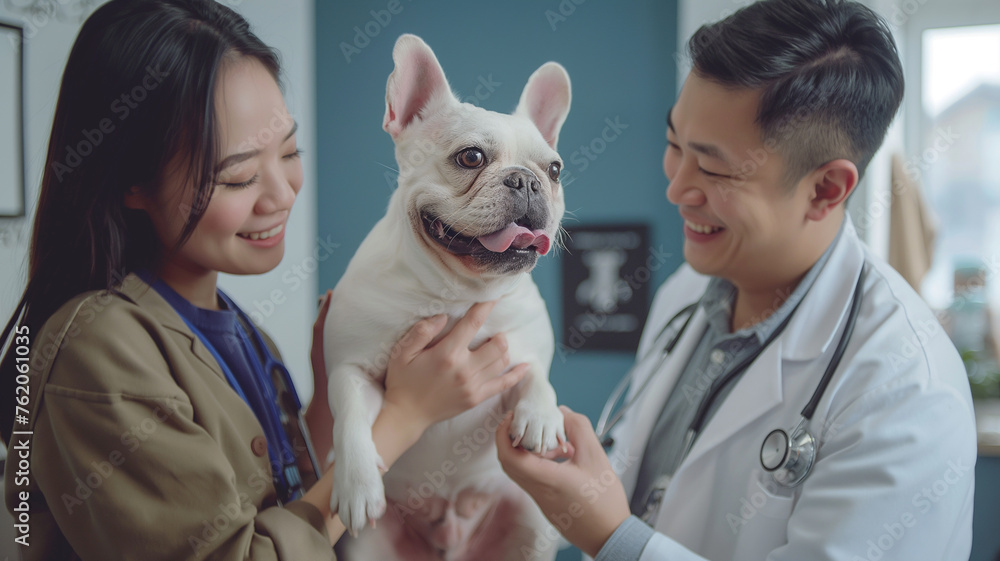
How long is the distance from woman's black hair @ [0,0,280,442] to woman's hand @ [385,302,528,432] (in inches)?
16.5

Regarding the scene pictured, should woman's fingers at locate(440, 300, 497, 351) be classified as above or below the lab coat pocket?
above

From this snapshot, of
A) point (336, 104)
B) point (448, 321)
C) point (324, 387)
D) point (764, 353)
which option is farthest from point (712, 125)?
point (324, 387)

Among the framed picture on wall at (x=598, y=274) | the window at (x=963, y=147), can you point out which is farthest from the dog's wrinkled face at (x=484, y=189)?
the window at (x=963, y=147)

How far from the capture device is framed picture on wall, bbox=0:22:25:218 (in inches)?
41.1

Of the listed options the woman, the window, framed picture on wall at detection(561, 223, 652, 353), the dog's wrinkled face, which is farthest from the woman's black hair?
the window

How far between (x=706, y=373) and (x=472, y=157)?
82cm

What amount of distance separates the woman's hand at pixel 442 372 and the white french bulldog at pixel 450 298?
0.03 metres

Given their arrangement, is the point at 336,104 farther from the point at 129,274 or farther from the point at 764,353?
the point at 764,353

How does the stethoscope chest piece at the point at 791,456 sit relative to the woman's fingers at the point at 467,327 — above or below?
below

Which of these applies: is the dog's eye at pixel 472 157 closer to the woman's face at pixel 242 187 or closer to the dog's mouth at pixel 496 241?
the dog's mouth at pixel 496 241

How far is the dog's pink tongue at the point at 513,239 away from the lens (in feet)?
2.94

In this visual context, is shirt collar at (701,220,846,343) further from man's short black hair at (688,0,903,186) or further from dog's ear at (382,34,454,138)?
dog's ear at (382,34,454,138)

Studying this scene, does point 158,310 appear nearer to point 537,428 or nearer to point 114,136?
point 114,136

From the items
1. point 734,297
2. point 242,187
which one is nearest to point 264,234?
point 242,187
